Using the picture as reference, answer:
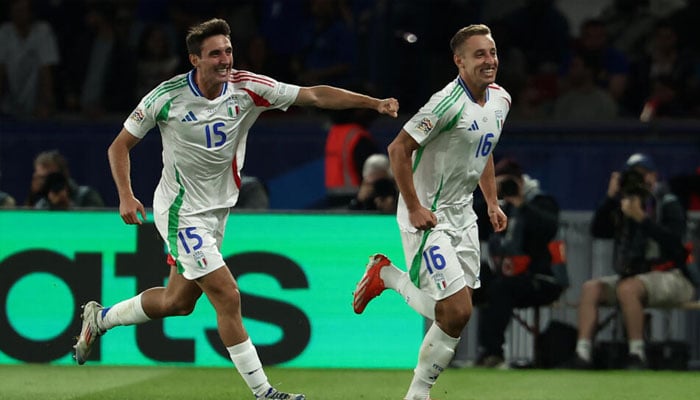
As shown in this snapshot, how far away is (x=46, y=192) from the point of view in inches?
500

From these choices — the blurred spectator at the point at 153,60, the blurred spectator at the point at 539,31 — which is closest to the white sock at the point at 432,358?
the blurred spectator at the point at 539,31

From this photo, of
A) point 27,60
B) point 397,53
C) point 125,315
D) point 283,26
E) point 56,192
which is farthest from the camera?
point 283,26

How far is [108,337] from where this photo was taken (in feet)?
39.5

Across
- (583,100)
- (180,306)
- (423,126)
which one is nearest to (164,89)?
(180,306)

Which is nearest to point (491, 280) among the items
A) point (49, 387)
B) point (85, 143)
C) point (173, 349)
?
point (173, 349)

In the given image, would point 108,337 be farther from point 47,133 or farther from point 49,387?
point 47,133

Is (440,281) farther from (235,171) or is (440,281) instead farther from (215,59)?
(215,59)

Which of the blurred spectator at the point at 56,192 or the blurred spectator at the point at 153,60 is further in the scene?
the blurred spectator at the point at 153,60

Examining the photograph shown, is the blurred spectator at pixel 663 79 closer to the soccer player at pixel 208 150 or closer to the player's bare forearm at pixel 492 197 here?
the player's bare forearm at pixel 492 197

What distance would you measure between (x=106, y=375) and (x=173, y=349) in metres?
0.78

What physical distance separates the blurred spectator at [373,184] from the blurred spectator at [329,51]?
3374 mm

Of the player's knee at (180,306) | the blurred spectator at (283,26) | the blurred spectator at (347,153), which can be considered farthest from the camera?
the blurred spectator at (283,26)

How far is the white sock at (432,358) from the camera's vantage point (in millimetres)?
8898

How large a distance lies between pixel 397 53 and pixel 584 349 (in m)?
4.70
